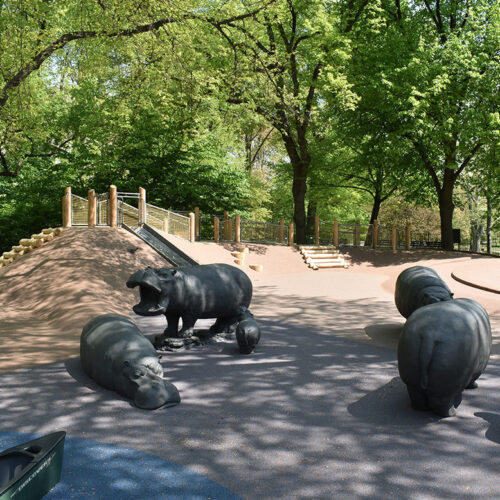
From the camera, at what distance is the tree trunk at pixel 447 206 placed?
81.2ft

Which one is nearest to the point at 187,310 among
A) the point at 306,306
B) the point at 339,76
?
the point at 306,306

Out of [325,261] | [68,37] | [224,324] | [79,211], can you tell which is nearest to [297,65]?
[325,261]

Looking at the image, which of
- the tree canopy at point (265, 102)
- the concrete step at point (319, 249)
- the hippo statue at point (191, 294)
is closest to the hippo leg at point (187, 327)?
the hippo statue at point (191, 294)

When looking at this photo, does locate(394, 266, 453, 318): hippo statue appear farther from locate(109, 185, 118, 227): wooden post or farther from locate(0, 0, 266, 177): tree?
locate(109, 185, 118, 227): wooden post

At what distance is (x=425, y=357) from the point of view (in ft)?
15.8

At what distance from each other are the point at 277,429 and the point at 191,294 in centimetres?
323

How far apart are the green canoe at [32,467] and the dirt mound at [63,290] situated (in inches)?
141

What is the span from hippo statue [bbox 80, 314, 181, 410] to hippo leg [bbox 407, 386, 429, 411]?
278cm

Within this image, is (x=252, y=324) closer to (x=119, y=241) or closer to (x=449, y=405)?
(x=449, y=405)

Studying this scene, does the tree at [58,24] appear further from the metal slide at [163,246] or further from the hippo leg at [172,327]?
the hippo leg at [172,327]

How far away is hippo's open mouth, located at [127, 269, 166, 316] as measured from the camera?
6.84 metres

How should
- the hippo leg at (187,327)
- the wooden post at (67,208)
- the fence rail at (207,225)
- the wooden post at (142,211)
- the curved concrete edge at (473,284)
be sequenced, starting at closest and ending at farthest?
1. the hippo leg at (187,327)
2. the curved concrete edge at (473,284)
3. the wooden post at (67,208)
4. the fence rail at (207,225)
5. the wooden post at (142,211)

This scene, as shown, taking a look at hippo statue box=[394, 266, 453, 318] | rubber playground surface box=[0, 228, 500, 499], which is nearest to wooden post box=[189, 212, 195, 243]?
rubber playground surface box=[0, 228, 500, 499]

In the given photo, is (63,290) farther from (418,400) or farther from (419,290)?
(418,400)
